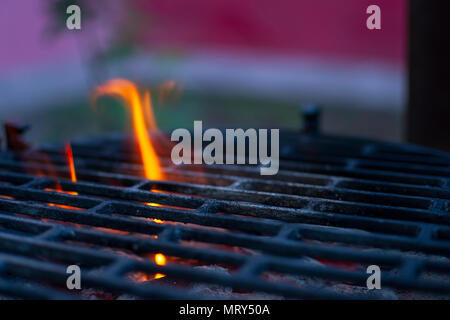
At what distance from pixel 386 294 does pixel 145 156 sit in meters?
1.04

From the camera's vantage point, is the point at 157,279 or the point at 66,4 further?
the point at 66,4

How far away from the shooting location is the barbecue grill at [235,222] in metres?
1.18

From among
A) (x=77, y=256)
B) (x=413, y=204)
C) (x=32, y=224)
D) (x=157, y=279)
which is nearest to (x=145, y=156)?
(x=157, y=279)

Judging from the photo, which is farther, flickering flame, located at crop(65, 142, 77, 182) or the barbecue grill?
flickering flame, located at crop(65, 142, 77, 182)

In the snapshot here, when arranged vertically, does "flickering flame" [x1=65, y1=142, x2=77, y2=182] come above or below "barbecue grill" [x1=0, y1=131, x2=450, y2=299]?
above

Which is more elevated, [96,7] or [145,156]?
[96,7]

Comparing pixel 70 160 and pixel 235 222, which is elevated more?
pixel 70 160

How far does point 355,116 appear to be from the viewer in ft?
20.0

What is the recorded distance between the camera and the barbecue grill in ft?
3.86

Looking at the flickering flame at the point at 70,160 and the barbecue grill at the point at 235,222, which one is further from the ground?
the flickering flame at the point at 70,160

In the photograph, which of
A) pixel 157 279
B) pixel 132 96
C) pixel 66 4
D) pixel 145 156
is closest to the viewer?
pixel 157 279

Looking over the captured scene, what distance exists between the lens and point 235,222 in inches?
55.5

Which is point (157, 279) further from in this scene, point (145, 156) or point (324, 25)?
point (324, 25)

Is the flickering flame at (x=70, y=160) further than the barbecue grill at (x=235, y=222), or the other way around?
the flickering flame at (x=70, y=160)
